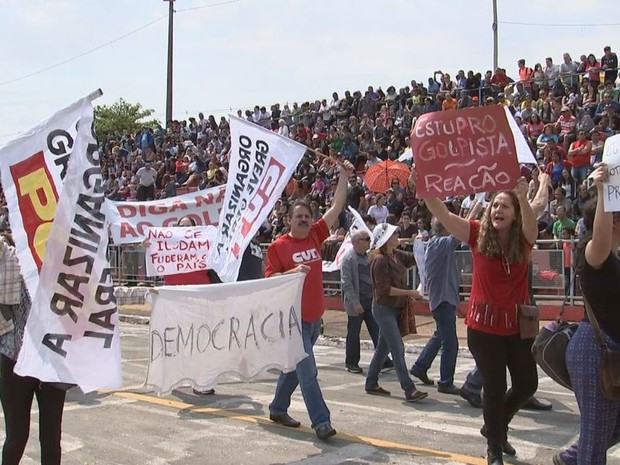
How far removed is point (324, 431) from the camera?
6594mm

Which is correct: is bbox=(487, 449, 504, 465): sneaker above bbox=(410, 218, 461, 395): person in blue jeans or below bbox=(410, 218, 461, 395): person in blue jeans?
below

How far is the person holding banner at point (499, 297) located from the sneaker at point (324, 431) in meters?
1.39

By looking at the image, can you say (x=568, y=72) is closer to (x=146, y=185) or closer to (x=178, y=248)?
(x=178, y=248)

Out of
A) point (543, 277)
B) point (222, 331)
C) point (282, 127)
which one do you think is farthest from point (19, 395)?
point (282, 127)

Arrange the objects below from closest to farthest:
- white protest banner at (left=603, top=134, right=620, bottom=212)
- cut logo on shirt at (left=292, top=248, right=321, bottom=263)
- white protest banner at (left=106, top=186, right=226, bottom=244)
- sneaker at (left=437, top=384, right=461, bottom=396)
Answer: white protest banner at (left=603, top=134, right=620, bottom=212) < cut logo on shirt at (left=292, top=248, right=321, bottom=263) < sneaker at (left=437, top=384, right=461, bottom=396) < white protest banner at (left=106, top=186, right=226, bottom=244)

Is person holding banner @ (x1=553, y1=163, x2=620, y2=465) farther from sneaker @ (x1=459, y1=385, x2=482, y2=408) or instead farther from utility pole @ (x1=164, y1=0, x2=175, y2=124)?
utility pole @ (x1=164, y1=0, x2=175, y2=124)

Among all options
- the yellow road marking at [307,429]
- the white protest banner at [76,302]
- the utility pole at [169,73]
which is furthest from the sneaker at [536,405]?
the utility pole at [169,73]

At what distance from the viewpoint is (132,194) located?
28.1m

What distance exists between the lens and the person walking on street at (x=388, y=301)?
841cm

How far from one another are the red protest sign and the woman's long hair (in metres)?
0.28

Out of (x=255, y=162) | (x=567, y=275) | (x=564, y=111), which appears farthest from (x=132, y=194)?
(x=255, y=162)

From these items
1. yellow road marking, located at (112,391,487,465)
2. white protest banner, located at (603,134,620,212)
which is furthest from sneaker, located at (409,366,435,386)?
white protest banner, located at (603,134,620,212)

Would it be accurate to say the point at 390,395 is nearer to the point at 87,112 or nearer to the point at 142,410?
the point at 142,410

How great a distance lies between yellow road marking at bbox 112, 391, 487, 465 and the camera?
607 centimetres
